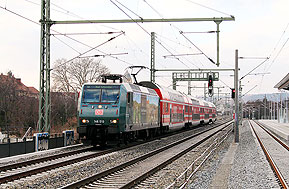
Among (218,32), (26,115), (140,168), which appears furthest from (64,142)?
(26,115)

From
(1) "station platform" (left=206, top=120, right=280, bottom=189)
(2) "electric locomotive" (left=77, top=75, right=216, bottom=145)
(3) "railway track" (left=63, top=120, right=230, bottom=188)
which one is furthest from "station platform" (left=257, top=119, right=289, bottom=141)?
(3) "railway track" (left=63, top=120, right=230, bottom=188)

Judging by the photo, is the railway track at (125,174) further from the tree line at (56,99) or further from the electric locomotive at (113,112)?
the tree line at (56,99)

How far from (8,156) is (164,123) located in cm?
1356

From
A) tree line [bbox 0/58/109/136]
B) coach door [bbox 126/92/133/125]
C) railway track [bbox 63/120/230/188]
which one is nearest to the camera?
railway track [bbox 63/120/230/188]

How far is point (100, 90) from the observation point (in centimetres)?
1842

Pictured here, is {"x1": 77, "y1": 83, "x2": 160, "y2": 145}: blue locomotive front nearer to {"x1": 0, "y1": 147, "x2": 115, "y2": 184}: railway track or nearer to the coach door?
the coach door

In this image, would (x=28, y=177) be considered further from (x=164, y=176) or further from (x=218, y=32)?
(x=218, y=32)

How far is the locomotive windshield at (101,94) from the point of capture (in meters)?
18.2

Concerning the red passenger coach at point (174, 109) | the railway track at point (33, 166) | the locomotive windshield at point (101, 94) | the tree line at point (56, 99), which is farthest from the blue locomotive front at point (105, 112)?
the tree line at point (56, 99)

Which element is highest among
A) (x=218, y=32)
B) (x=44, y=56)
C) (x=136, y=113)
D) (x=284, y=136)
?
(x=218, y=32)

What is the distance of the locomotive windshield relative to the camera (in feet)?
59.8

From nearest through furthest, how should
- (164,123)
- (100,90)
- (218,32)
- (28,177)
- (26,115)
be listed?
1. (28,177)
2. (100,90)
3. (218,32)
4. (164,123)
5. (26,115)

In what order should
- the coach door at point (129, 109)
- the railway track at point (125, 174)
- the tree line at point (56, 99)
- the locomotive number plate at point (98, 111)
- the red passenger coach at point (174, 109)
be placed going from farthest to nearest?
the tree line at point (56, 99)
the red passenger coach at point (174, 109)
the coach door at point (129, 109)
the locomotive number plate at point (98, 111)
the railway track at point (125, 174)

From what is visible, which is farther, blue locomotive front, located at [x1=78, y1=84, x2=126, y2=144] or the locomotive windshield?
the locomotive windshield
